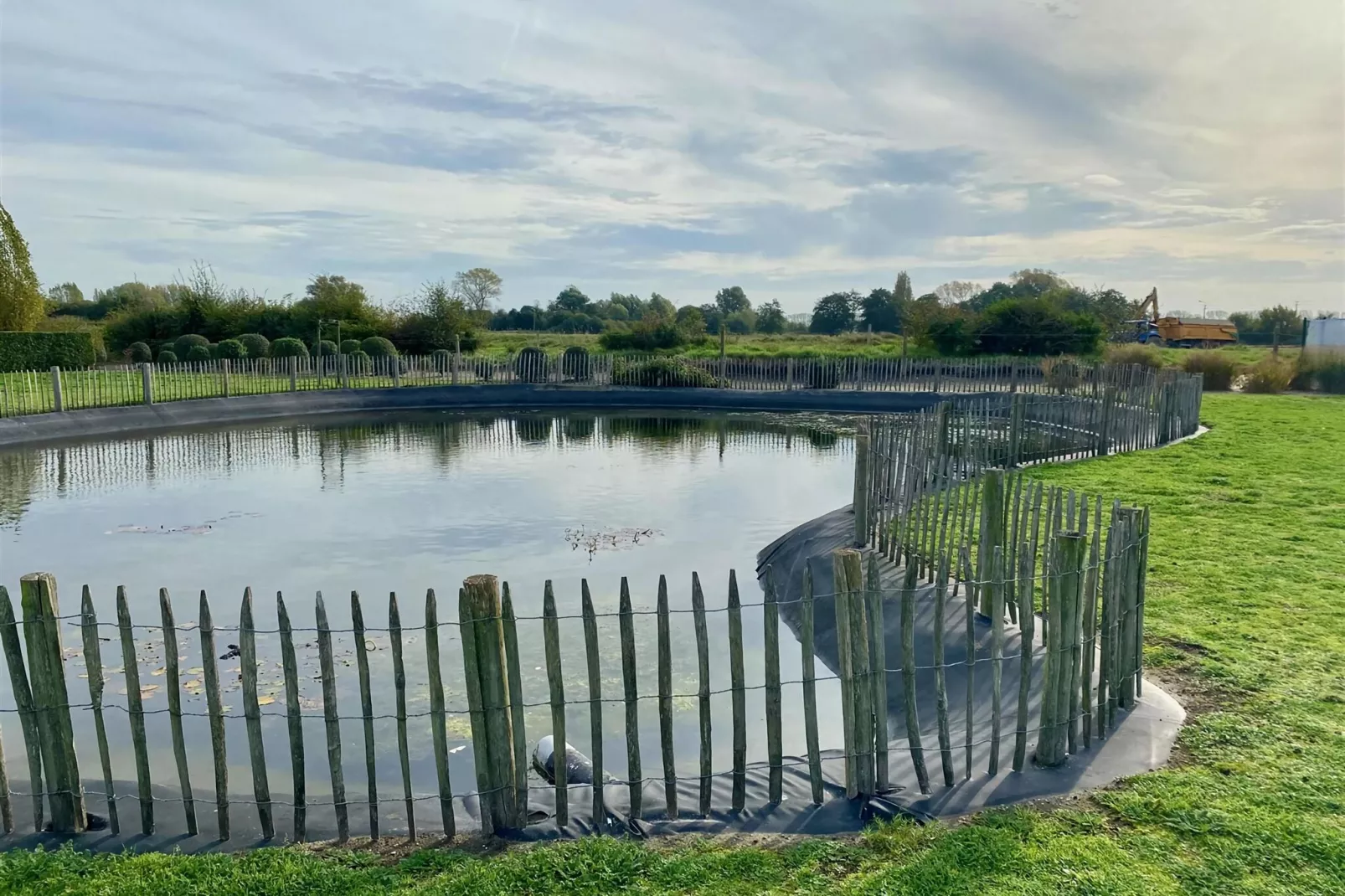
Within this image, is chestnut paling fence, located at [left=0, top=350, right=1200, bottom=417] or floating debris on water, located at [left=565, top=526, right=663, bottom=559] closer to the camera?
floating debris on water, located at [left=565, top=526, right=663, bottom=559]

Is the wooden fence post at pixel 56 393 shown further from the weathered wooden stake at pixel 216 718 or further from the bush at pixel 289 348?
the weathered wooden stake at pixel 216 718

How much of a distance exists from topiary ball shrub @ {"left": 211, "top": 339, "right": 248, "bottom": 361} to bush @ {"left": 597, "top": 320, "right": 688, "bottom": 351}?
632 inches

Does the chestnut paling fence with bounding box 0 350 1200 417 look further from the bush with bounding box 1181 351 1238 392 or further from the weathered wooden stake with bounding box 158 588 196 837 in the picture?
the weathered wooden stake with bounding box 158 588 196 837

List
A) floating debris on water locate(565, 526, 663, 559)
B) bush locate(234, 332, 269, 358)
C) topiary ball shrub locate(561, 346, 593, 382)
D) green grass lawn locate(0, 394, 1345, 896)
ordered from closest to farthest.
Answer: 1. green grass lawn locate(0, 394, 1345, 896)
2. floating debris on water locate(565, 526, 663, 559)
3. topiary ball shrub locate(561, 346, 593, 382)
4. bush locate(234, 332, 269, 358)

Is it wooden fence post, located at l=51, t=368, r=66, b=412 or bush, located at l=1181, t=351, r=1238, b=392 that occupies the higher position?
wooden fence post, located at l=51, t=368, r=66, b=412

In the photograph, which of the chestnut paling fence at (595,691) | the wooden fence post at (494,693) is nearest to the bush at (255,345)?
the chestnut paling fence at (595,691)

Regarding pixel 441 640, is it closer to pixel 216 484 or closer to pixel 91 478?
pixel 216 484

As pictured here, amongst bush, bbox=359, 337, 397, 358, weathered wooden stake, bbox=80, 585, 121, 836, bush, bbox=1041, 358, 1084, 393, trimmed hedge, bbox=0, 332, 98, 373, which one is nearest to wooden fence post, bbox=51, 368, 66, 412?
trimmed hedge, bbox=0, 332, 98, 373

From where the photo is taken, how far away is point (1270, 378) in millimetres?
32406

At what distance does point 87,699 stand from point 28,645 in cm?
281

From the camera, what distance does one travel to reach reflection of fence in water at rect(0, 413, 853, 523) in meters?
17.8

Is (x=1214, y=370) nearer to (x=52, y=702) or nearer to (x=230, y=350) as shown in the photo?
(x=52, y=702)

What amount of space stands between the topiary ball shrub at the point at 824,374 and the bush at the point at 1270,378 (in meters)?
13.1

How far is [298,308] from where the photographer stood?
46688mm
